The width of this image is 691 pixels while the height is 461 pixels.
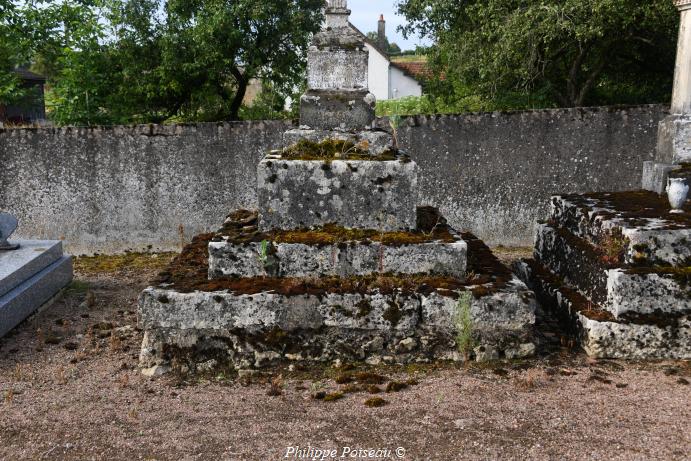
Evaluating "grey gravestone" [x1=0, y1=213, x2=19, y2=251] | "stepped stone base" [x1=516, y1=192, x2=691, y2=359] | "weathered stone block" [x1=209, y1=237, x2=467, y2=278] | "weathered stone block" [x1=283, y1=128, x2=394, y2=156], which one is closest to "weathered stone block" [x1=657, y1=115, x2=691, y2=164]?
"stepped stone base" [x1=516, y1=192, x2=691, y2=359]

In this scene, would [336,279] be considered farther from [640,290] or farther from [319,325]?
[640,290]

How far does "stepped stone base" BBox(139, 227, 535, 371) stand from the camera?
4703mm

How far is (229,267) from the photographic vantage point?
5043mm

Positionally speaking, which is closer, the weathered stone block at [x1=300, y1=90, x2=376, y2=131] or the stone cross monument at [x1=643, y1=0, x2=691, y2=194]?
the weathered stone block at [x1=300, y1=90, x2=376, y2=131]

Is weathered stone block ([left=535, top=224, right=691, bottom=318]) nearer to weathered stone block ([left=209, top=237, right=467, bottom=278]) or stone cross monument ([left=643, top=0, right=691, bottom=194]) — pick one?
weathered stone block ([left=209, top=237, right=467, bottom=278])

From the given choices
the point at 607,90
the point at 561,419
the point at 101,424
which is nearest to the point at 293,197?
the point at 101,424

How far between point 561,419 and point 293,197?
8.38 feet

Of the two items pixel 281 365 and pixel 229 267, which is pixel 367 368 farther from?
pixel 229 267

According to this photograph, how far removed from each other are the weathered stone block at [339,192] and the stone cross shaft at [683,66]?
3.69 m

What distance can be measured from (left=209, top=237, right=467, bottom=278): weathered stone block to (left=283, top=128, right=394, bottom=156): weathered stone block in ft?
3.24

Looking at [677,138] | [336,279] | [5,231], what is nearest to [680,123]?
[677,138]

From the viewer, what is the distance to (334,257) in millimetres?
5027

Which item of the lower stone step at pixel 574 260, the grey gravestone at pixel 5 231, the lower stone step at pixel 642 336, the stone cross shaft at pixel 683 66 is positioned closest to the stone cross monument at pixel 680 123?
the stone cross shaft at pixel 683 66

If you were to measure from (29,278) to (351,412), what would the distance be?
13.1ft
